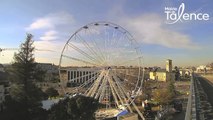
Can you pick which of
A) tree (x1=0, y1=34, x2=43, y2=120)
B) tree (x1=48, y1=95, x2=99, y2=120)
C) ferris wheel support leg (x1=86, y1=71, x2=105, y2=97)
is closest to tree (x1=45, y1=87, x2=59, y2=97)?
tree (x1=0, y1=34, x2=43, y2=120)

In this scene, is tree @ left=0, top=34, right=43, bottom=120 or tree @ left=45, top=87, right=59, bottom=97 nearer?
tree @ left=0, top=34, right=43, bottom=120

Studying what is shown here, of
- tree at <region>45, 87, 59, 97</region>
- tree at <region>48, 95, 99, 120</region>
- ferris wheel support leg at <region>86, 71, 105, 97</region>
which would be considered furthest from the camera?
tree at <region>45, 87, 59, 97</region>

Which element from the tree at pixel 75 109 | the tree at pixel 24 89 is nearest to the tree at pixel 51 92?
the tree at pixel 24 89

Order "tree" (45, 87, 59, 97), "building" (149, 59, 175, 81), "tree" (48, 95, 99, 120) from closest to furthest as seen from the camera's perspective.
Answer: "tree" (48, 95, 99, 120)
"tree" (45, 87, 59, 97)
"building" (149, 59, 175, 81)

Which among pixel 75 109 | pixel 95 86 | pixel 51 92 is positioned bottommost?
pixel 51 92

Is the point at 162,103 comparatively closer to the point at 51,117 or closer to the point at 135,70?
the point at 135,70

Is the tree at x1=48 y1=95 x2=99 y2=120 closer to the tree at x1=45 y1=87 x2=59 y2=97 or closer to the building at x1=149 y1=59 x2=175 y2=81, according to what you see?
the tree at x1=45 y1=87 x2=59 y2=97

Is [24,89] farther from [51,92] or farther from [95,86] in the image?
[51,92]

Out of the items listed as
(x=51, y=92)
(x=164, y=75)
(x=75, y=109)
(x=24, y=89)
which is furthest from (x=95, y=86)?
(x=164, y=75)
